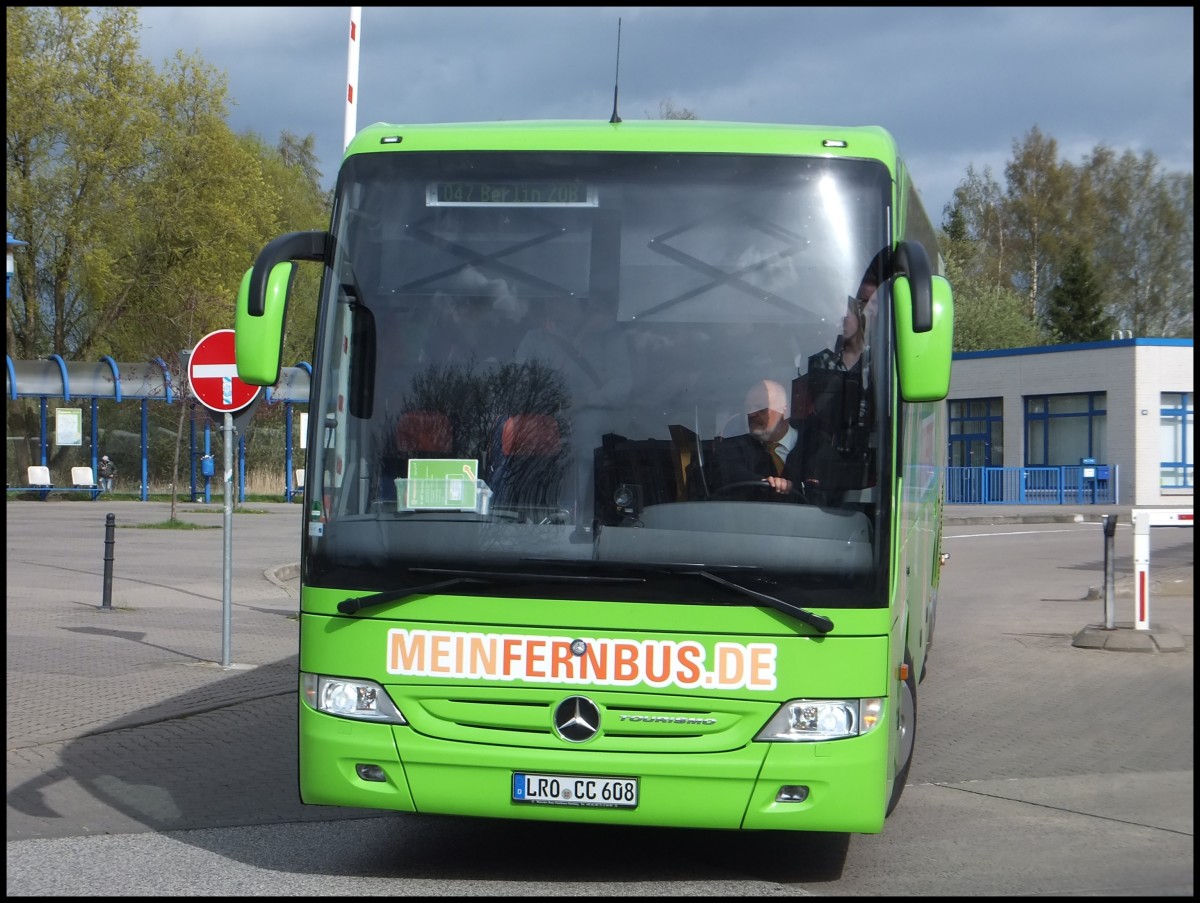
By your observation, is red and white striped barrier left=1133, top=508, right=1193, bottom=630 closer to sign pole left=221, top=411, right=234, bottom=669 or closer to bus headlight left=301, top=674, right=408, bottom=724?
sign pole left=221, top=411, right=234, bottom=669

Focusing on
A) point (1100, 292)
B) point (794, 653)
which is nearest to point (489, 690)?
point (794, 653)

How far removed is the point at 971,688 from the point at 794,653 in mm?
5934

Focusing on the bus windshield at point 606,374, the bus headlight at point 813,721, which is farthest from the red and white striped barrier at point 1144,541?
the bus headlight at point 813,721

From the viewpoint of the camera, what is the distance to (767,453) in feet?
17.9

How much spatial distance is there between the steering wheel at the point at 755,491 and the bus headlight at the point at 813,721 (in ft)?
2.46

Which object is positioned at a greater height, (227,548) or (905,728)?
(227,548)

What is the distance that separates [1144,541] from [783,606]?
797 centimetres

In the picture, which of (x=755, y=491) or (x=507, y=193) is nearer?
(x=755, y=491)

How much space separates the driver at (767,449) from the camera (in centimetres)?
544

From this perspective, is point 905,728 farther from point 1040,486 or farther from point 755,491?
point 1040,486

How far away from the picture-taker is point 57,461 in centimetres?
4588

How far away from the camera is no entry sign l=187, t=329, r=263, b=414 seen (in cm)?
1147

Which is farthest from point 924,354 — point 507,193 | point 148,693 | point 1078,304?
point 1078,304

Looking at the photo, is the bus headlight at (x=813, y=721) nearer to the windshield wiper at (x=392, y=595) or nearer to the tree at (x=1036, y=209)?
the windshield wiper at (x=392, y=595)
